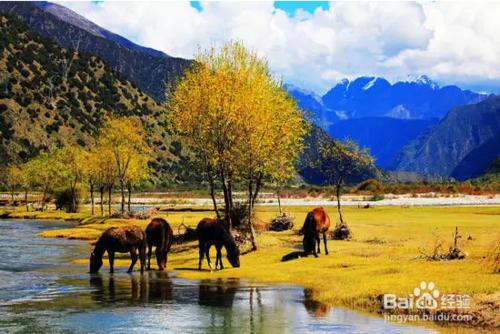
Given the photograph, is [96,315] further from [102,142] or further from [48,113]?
[48,113]

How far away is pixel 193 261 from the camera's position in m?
43.9

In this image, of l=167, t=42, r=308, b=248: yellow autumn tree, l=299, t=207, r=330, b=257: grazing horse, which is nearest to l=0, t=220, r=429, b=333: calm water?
l=299, t=207, r=330, b=257: grazing horse

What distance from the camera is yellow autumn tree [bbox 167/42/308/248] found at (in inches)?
1857

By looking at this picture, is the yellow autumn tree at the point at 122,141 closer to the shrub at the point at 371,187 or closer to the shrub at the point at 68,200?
the shrub at the point at 68,200

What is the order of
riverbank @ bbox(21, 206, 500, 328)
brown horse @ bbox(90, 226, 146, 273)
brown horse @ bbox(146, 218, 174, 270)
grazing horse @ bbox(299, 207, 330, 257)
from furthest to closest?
grazing horse @ bbox(299, 207, 330, 257)
brown horse @ bbox(146, 218, 174, 270)
brown horse @ bbox(90, 226, 146, 273)
riverbank @ bbox(21, 206, 500, 328)

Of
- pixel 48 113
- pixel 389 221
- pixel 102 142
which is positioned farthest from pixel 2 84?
pixel 389 221

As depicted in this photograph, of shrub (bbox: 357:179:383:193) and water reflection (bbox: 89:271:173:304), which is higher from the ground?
shrub (bbox: 357:179:383:193)

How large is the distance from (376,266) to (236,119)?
55.8 feet

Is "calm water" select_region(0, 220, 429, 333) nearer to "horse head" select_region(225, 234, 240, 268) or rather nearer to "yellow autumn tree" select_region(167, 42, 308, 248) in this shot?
"horse head" select_region(225, 234, 240, 268)

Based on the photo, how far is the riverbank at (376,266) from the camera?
2602 cm

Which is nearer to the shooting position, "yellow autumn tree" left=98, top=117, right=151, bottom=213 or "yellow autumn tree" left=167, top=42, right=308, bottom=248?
"yellow autumn tree" left=167, top=42, right=308, bottom=248

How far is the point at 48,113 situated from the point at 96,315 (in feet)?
588

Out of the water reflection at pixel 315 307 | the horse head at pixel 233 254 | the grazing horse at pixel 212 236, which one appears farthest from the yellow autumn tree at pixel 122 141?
the water reflection at pixel 315 307

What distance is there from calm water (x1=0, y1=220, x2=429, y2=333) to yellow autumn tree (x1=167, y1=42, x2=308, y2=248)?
1427 centimetres
